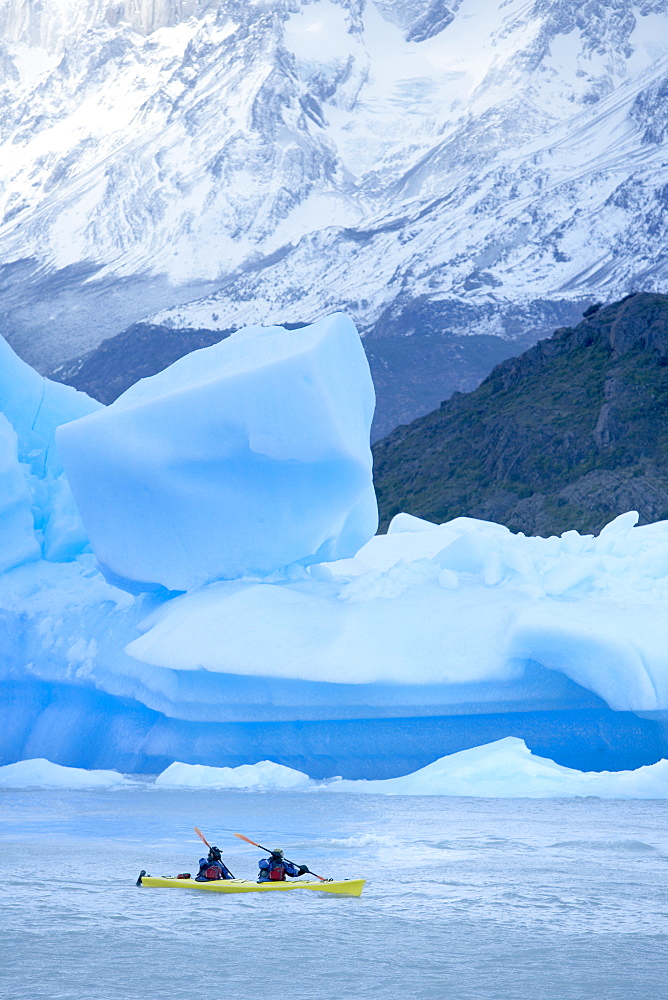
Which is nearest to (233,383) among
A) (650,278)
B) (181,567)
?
(181,567)

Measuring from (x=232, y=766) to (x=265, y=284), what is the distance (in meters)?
128

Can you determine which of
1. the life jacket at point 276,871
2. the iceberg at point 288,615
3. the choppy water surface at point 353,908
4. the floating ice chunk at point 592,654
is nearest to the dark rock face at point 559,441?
the iceberg at point 288,615

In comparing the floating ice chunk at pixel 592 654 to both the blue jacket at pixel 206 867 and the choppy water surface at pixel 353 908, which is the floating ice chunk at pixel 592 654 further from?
the blue jacket at pixel 206 867

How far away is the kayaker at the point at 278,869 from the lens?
30.3ft

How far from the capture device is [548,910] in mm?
8562

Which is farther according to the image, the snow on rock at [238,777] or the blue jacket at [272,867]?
the snow on rock at [238,777]

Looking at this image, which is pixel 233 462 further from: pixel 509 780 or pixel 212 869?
pixel 212 869

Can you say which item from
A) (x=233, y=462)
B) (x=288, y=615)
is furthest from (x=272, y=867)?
(x=233, y=462)

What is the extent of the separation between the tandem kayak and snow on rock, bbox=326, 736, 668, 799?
15.9 feet

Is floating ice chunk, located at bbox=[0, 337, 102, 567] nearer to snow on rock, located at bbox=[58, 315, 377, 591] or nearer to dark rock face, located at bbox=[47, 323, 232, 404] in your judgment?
snow on rock, located at bbox=[58, 315, 377, 591]

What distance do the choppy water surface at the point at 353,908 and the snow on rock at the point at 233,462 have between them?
3.86 metres

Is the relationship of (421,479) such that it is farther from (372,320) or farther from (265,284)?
(265,284)

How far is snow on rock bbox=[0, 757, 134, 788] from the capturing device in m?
15.6

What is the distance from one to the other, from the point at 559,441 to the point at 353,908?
4541 cm
